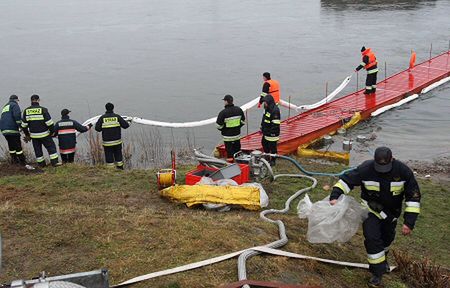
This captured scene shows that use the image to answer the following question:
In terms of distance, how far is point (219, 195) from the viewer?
267 inches

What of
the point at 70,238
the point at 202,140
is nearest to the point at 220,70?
the point at 202,140

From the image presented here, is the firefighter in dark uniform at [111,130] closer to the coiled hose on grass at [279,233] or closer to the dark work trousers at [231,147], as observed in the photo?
the dark work trousers at [231,147]

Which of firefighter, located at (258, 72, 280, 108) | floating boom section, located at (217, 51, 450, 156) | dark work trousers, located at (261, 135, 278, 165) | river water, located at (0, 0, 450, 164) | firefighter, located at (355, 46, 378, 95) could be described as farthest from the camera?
river water, located at (0, 0, 450, 164)

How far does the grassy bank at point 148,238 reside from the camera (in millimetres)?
4643

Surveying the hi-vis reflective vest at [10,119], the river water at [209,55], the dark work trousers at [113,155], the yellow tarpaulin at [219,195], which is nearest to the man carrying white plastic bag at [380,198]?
the yellow tarpaulin at [219,195]

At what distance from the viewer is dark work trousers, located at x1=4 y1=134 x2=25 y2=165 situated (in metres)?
9.84

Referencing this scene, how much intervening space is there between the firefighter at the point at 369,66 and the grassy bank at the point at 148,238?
26.9 ft

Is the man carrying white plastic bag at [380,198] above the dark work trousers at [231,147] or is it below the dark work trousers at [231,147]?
above

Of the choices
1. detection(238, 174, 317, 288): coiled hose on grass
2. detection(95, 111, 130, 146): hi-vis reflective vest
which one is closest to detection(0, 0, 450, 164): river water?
detection(95, 111, 130, 146): hi-vis reflective vest

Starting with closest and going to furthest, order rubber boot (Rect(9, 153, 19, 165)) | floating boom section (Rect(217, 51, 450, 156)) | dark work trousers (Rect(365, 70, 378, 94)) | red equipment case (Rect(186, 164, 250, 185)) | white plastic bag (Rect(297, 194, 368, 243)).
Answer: white plastic bag (Rect(297, 194, 368, 243)), red equipment case (Rect(186, 164, 250, 185)), rubber boot (Rect(9, 153, 19, 165)), floating boom section (Rect(217, 51, 450, 156)), dark work trousers (Rect(365, 70, 378, 94))

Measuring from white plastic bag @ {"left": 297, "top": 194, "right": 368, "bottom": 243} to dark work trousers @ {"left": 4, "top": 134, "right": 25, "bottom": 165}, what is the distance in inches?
277

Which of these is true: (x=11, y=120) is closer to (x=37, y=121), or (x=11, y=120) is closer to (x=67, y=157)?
(x=37, y=121)

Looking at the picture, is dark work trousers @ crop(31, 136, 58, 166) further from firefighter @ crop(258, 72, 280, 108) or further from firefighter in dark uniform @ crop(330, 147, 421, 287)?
firefighter in dark uniform @ crop(330, 147, 421, 287)

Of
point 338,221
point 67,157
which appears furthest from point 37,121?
point 338,221
